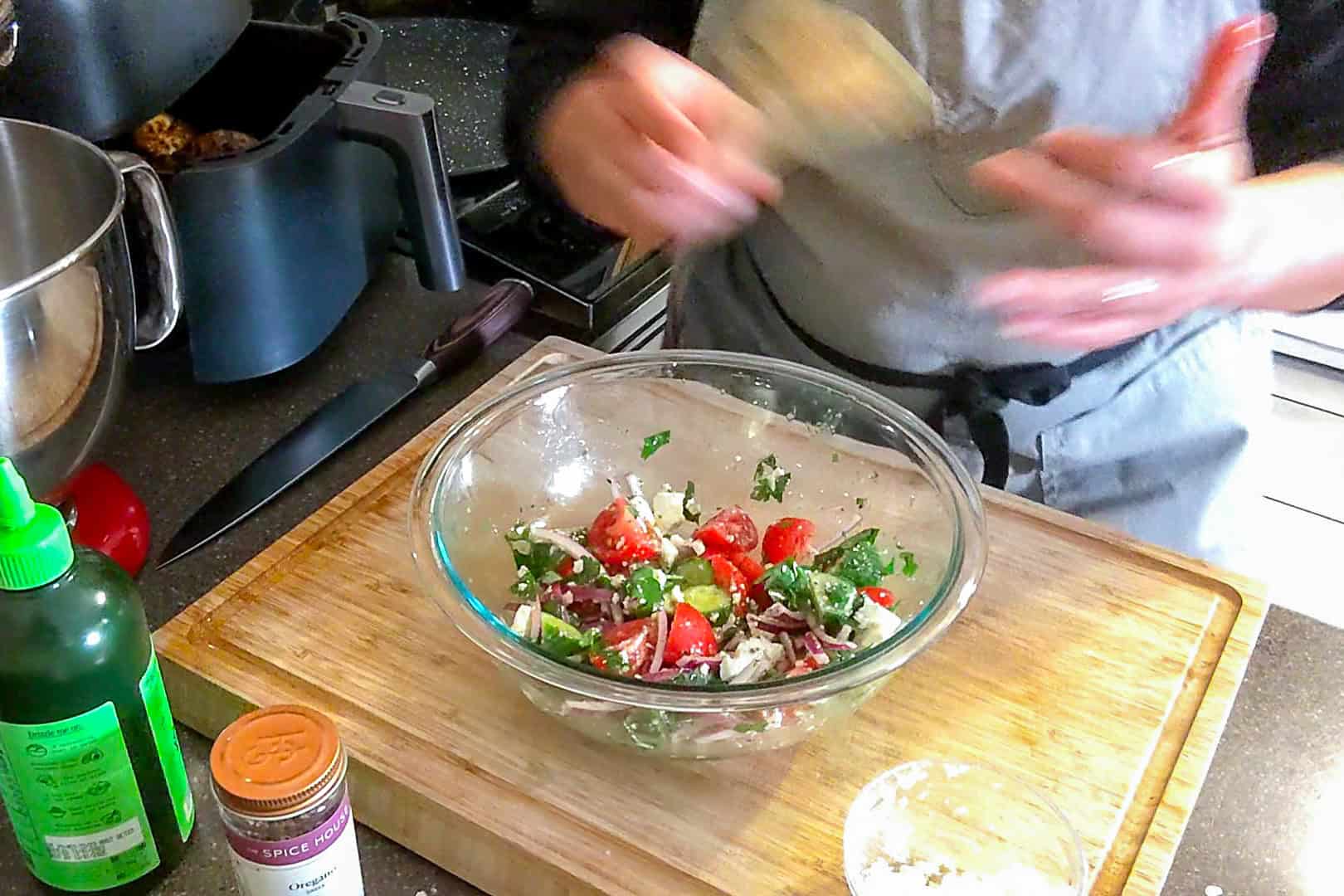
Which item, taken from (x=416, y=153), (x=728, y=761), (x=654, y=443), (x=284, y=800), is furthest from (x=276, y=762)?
(x=416, y=153)

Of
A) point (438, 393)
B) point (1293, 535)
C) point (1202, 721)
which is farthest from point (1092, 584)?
point (1293, 535)

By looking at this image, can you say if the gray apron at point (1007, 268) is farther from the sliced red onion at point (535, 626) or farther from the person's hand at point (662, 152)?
the sliced red onion at point (535, 626)

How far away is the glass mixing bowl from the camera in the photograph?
605 millimetres

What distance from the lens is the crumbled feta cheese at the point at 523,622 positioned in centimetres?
66

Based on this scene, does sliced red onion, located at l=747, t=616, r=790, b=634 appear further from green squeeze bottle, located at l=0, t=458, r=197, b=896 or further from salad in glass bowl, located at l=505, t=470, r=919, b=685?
green squeeze bottle, located at l=0, t=458, r=197, b=896

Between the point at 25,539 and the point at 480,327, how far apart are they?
0.51m

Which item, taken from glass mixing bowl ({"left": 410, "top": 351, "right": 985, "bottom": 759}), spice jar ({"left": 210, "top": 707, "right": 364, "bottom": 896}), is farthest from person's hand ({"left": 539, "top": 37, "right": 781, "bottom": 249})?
spice jar ({"left": 210, "top": 707, "right": 364, "bottom": 896})

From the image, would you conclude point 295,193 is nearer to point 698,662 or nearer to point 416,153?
point 416,153

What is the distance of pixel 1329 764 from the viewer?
71 cm

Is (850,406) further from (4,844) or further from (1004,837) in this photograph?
(4,844)

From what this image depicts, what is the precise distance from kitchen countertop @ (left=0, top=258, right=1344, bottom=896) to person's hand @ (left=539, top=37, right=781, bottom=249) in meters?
0.25

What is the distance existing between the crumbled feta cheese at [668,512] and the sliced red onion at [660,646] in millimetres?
112

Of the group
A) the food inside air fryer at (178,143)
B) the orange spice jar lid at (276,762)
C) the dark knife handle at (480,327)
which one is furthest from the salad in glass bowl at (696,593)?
the food inside air fryer at (178,143)

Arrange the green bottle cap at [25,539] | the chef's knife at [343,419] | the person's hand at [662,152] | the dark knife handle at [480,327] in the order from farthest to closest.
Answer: the dark knife handle at [480,327], the chef's knife at [343,419], the person's hand at [662,152], the green bottle cap at [25,539]
